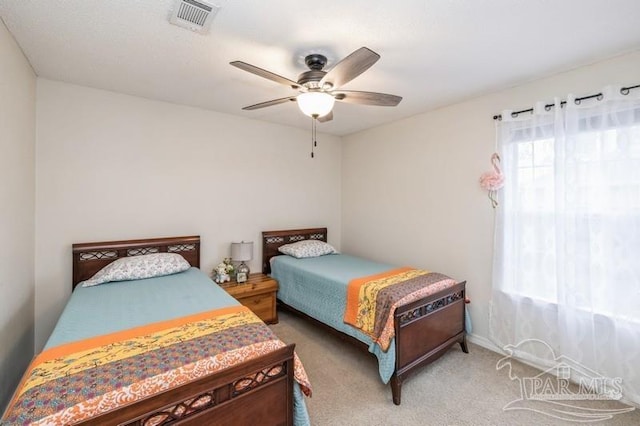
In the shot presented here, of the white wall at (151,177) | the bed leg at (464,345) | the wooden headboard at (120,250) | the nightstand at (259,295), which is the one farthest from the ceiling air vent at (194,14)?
the bed leg at (464,345)

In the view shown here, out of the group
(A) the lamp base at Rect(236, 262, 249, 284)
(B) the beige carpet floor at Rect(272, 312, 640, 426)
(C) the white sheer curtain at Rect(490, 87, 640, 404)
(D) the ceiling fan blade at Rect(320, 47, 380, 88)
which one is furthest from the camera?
(A) the lamp base at Rect(236, 262, 249, 284)

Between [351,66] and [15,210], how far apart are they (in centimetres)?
251

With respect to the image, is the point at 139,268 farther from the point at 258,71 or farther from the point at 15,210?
the point at 258,71

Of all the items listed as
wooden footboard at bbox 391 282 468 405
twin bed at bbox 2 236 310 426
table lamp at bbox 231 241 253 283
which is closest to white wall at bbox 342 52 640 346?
wooden footboard at bbox 391 282 468 405

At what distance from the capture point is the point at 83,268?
266 centimetres

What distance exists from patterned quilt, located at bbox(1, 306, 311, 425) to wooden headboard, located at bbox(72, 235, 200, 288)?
4.99 feet

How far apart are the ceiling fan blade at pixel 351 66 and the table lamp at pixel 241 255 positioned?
2140 mm

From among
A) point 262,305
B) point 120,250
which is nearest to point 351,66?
point 262,305

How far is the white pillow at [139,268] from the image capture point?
2.49 meters

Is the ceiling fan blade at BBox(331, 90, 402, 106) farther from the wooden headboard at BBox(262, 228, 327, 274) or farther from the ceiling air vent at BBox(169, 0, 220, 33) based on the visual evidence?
the wooden headboard at BBox(262, 228, 327, 274)

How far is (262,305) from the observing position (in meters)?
3.28

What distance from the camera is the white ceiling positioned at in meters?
1.60

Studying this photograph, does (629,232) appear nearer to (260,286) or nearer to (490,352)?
(490,352)

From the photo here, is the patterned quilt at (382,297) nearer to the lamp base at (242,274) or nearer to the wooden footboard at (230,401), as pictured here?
the wooden footboard at (230,401)
